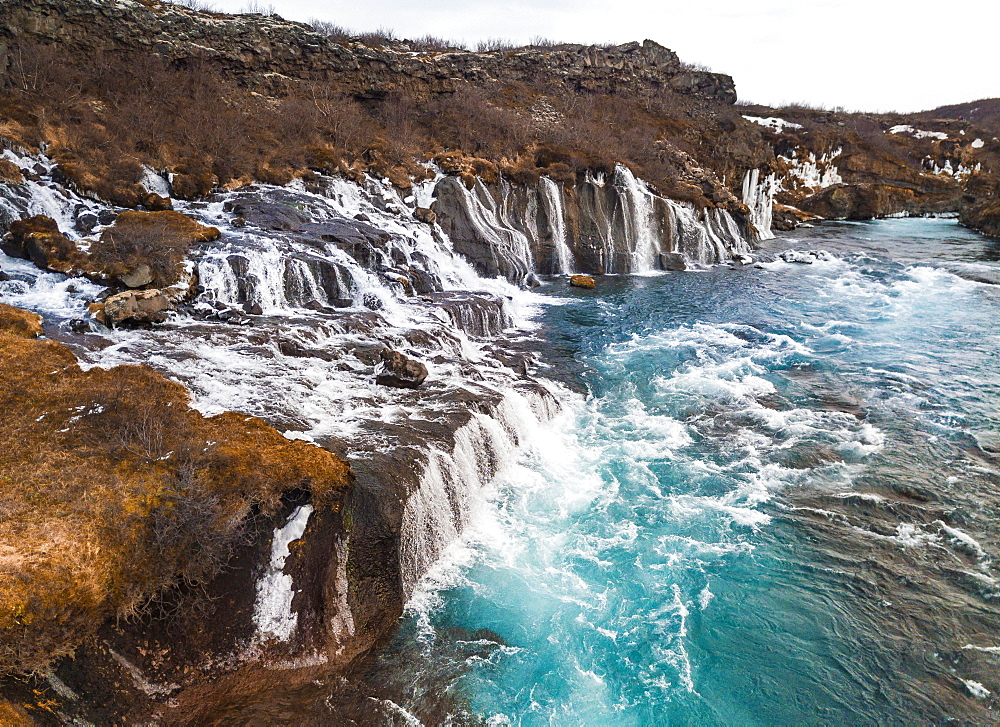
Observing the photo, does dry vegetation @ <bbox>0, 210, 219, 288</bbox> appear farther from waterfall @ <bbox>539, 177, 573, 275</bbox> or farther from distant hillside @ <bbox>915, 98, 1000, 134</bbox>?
distant hillside @ <bbox>915, 98, 1000, 134</bbox>

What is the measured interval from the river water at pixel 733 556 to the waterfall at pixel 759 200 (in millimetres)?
22668

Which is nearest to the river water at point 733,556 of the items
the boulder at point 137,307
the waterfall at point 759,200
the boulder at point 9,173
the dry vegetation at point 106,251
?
the boulder at point 137,307

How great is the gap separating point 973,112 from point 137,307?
11638cm

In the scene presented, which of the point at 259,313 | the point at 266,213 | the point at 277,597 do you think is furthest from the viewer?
the point at 266,213

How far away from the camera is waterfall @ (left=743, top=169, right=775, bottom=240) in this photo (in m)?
39.2

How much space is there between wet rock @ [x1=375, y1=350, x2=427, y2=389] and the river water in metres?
3.26

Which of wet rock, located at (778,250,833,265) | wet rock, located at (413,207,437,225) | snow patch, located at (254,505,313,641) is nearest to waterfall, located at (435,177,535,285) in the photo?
wet rock, located at (413,207,437,225)

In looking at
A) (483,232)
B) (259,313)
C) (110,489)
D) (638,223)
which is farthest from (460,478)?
(638,223)

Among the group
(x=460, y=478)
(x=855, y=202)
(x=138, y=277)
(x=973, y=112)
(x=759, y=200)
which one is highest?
(x=973, y=112)

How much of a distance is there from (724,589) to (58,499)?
10005 millimetres

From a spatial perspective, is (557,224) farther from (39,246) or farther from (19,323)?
(19,323)

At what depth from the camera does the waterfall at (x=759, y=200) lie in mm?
39156

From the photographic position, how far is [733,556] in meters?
10.3

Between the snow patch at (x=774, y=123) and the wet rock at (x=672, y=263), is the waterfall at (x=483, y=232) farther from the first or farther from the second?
the snow patch at (x=774, y=123)
